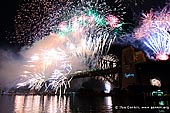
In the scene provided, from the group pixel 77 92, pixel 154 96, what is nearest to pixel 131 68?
pixel 154 96

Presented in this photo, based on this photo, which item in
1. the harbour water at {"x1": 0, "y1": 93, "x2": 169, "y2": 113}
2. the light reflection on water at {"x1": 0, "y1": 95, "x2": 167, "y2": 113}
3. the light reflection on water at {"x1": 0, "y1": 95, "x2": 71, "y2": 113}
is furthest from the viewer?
the light reflection on water at {"x1": 0, "y1": 95, "x2": 71, "y2": 113}

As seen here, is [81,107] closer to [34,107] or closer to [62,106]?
[62,106]

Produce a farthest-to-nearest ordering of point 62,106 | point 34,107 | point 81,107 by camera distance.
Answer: point 62,106
point 34,107
point 81,107

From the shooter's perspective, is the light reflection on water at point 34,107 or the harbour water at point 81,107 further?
the light reflection on water at point 34,107

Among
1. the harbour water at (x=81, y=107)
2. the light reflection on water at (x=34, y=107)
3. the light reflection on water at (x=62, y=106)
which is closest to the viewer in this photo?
the harbour water at (x=81, y=107)

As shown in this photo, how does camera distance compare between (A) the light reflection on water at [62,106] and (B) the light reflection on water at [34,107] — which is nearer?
(A) the light reflection on water at [62,106]

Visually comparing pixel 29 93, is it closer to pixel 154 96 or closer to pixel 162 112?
pixel 154 96

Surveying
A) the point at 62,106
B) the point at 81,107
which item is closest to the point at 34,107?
the point at 62,106

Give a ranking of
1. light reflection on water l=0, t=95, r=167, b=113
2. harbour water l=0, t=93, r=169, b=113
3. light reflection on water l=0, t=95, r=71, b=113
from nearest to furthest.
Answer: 1. harbour water l=0, t=93, r=169, b=113
2. light reflection on water l=0, t=95, r=167, b=113
3. light reflection on water l=0, t=95, r=71, b=113

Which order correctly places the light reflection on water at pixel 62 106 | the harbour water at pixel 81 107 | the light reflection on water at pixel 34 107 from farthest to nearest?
1. the light reflection on water at pixel 34 107
2. the light reflection on water at pixel 62 106
3. the harbour water at pixel 81 107

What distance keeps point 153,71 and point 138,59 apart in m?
6.26

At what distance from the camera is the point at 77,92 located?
110938 millimetres

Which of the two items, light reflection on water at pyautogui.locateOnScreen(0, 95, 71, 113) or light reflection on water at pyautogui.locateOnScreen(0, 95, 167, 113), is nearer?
light reflection on water at pyautogui.locateOnScreen(0, 95, 167, 113)

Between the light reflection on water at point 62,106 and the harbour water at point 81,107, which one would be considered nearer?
the harbour water at point 81,107
